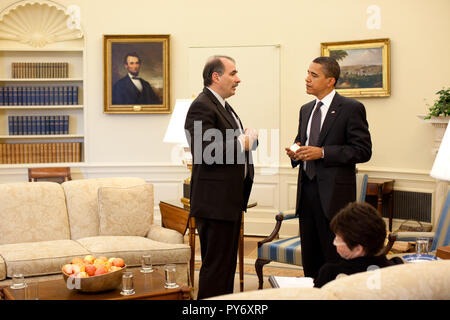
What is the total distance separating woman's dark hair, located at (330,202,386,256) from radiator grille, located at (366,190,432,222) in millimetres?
4227

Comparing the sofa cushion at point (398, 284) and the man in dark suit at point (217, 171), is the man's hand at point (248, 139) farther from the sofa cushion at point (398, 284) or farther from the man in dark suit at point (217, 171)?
the sofa cushion at point (398, 284)

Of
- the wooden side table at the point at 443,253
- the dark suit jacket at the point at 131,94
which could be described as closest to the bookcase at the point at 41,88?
the dark suit jacket at the point at 131,94

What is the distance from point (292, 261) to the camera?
4234mm

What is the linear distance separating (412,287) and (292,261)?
2791 millimetres

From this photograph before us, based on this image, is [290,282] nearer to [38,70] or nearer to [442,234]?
[442,234]

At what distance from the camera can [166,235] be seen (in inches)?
177

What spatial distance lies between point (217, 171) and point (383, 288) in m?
1.88

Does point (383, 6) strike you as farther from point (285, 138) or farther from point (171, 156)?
point (171, 156)

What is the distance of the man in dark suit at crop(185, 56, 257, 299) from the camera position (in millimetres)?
3213

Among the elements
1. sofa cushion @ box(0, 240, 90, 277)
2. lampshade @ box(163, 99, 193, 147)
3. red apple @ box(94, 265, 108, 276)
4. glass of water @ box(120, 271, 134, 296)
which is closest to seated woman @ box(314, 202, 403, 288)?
glass of water @ box(120, 271, 134, 296)

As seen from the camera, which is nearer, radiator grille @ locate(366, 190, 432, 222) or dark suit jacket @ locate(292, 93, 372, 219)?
dark suit jacket @ locate(292, 93, 372, 219)

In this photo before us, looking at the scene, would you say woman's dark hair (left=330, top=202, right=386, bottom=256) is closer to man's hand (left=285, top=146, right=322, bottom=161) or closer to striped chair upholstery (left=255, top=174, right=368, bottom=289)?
man's hand (left=285, top=146, right=322, bottom=161)

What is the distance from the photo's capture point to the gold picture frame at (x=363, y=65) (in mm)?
6305

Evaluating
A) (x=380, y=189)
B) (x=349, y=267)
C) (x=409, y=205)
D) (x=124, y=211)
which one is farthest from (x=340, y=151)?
(x=409, y=205)
